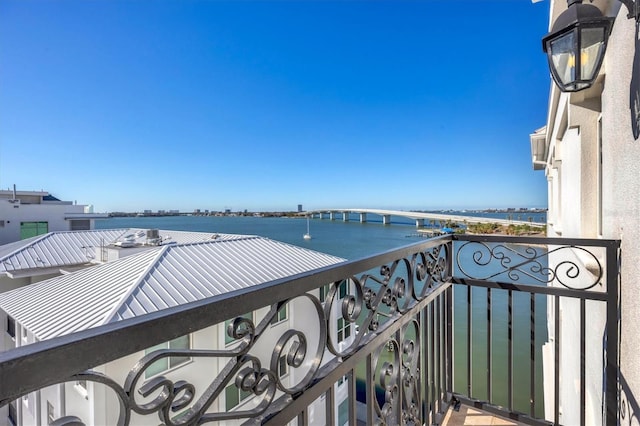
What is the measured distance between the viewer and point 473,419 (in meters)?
2.12

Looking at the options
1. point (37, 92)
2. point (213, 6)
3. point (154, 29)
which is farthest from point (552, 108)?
point (37, 92)

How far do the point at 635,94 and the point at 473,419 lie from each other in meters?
2.17

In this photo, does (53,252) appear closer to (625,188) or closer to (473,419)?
(473,419)

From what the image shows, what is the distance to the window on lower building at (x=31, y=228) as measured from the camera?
766 inches

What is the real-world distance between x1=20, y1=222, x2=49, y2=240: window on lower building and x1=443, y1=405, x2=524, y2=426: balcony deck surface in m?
26.6

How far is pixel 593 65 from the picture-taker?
1448 millimetres

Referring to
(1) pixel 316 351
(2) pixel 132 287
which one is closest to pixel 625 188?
(1) pixel 316 351

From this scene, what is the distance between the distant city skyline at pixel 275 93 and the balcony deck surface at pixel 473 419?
11.0ft

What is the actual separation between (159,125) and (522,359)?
20.7m

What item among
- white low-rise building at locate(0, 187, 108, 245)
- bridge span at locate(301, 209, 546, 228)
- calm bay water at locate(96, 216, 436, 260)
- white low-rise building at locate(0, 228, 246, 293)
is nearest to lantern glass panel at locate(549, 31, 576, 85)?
bridge span at locate(301, 209, 546, 228)

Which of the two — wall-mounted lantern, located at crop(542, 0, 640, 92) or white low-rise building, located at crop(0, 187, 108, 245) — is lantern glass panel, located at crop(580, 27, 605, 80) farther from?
white low-rise building, located at crop(0, 187, 108, 245)

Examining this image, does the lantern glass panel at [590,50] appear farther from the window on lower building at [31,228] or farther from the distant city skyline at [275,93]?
the window on lower building at [31,228]

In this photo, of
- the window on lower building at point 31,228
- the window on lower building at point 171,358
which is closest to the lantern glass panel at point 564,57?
the window on lower building at point 171,358

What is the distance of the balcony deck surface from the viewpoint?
6.81ft
